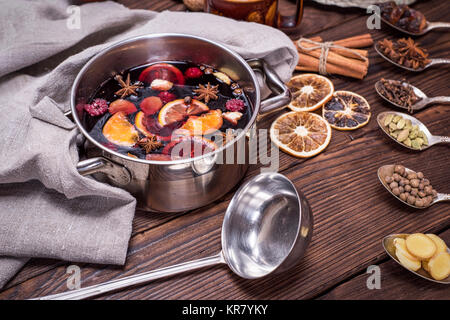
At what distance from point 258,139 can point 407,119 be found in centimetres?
57

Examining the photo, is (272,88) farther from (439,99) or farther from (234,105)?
(439,99)

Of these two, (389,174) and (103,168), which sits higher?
(103,168)

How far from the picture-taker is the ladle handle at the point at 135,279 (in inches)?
46.8

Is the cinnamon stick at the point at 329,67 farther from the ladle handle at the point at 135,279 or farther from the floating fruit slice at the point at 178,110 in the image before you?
the ladle handle at the point at 135,279

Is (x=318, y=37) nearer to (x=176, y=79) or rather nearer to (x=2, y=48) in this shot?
(x=176, y=79)

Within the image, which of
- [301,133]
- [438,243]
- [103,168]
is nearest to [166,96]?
[103,168]

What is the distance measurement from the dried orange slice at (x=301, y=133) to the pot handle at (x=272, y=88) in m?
0.15

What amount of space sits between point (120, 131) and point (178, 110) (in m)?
0.21

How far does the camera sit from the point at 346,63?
5.88 ft

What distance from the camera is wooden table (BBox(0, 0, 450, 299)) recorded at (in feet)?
4.12

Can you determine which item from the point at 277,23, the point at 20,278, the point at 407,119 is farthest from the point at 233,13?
the point at 20,278

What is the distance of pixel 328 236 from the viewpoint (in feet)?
4.52

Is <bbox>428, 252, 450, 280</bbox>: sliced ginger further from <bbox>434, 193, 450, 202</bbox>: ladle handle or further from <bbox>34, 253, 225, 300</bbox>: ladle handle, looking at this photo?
<bbox>34, 253, 225, 300</bbox>: ladle handle

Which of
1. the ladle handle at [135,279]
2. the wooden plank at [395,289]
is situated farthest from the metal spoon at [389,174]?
the ladle handle at [135,279]
